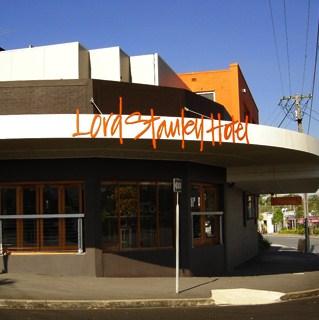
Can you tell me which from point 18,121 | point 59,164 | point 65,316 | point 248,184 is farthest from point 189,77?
point 65,316

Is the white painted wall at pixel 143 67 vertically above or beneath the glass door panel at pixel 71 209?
above

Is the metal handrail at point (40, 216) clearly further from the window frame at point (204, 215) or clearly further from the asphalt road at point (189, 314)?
the asphalt road at point (189, 314)

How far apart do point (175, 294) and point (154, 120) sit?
13.7 feet

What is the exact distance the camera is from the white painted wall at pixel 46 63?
734 inches

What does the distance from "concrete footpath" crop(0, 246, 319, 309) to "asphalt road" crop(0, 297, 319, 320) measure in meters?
0.45

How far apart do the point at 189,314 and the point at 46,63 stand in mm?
10464

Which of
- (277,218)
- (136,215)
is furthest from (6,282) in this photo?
(277,218)

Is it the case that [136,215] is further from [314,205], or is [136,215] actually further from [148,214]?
[314,205]

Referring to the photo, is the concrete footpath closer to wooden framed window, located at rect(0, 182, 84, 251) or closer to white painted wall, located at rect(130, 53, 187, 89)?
wooden framed window, located at rect(0, 182, 84, 251)

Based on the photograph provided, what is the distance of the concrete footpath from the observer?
12195 millimetres

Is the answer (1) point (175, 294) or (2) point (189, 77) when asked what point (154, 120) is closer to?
(1) point (175, 294)

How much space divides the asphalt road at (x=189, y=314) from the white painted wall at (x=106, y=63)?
30.2ft

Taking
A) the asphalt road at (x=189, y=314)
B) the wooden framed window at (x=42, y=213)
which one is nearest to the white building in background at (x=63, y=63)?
the wooden framed window at (x=42, y=213)

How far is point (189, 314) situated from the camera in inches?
451
